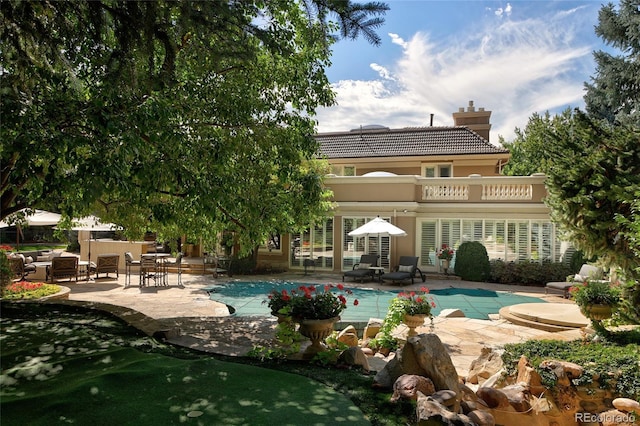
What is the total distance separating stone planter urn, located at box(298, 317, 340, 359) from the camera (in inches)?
279

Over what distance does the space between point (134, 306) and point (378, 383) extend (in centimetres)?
1037

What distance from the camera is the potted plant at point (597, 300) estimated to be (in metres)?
8.30

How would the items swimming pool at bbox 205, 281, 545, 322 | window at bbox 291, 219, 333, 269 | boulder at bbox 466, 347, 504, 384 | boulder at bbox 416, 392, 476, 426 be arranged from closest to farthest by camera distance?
boulder at bbox 416, 392, 476, 426
boulder at bbox 466, 347, 504, 384
swimming pool at bbox 205, 281, 545, 322
window at bbox 291, 219, 333, 269

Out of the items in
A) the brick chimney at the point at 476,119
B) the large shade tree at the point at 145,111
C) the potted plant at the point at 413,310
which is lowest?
the potted plant at the point at 413,310

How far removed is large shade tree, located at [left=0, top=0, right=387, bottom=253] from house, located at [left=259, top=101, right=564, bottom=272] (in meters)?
13.3

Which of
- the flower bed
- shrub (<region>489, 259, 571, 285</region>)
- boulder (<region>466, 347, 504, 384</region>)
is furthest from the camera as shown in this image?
shrub (<region>489, 259, 571, 285</region>)

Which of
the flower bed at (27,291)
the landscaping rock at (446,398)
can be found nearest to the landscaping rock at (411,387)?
the landscaping rock at (446,398)

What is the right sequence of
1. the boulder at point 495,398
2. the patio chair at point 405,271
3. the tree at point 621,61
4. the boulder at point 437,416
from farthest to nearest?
the patio chair at point 405,271 < the tree at point 621,61 < the boulder at point 495,398 < the boulder at point 437,416

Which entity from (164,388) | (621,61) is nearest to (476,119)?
(621,61)

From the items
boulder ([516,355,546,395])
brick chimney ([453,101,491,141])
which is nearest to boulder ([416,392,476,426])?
boulder ([516,355,546,395])

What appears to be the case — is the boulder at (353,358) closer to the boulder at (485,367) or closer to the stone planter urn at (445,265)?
the boulder at (485,367)

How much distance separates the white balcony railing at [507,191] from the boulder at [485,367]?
15.7 m

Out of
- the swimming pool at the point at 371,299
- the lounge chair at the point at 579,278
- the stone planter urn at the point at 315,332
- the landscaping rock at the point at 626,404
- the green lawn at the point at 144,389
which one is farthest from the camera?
the lounge chair at the point at 579,278

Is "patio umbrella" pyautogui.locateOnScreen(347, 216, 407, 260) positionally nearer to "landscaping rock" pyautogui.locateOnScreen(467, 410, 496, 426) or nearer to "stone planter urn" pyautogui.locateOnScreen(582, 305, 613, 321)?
"stone planter urn" pyautogui.locateOnScreen(582, 305, 613, 321)
